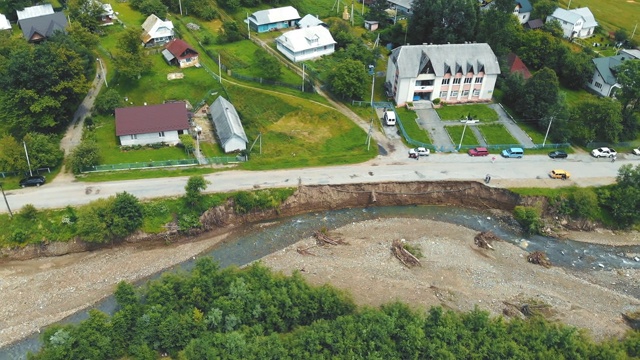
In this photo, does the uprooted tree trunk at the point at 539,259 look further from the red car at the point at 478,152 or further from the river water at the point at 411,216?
the red car at the point at 478,152

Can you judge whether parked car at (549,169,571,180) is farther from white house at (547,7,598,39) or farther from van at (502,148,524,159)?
white house at (547,7,598,39)

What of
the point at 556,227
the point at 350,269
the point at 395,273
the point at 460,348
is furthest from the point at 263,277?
the point at 556,227

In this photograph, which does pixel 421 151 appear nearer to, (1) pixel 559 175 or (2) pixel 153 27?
(1) pixel 559 175

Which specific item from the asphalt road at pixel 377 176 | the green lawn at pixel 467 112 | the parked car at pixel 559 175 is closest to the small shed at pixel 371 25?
the green lawn at pixel 467 112

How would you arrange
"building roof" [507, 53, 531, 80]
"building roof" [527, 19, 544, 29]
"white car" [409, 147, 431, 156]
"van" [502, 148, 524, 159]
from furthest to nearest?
"building roof" [527, 19, 544, 29] < "building roof" [507, 53, 531, 80] < "van" [502, 148, 524, 159] < "white car" [409, 147, 431, 156]

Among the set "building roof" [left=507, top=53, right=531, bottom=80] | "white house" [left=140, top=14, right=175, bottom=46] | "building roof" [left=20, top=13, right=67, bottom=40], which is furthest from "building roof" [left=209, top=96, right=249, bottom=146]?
"building roof" [left=507, top=53, right=531, bottom=80]

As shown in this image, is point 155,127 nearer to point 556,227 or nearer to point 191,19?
point 191,19

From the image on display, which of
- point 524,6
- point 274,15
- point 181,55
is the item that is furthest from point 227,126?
point 524,6
